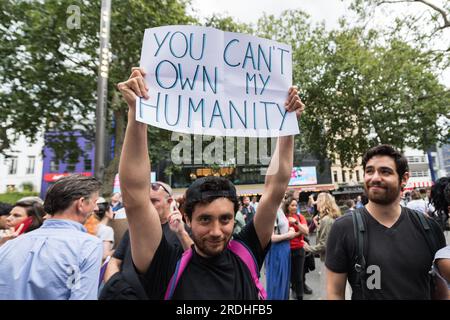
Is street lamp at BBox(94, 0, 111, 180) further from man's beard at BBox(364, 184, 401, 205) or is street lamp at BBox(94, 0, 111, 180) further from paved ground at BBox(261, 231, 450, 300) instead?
man's beard at BBox(364, 184, 401, 205)

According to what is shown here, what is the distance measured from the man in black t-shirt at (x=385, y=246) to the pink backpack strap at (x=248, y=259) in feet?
1.90

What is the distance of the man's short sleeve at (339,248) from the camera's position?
5.84 feet

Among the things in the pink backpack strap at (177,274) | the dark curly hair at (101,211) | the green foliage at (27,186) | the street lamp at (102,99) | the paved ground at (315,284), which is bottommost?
the paved ground at (315,284)

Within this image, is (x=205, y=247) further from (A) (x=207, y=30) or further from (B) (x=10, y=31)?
(B) (x=10, y=31)

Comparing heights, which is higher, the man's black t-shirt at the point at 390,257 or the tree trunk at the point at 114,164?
the tree trunk at the point at 114,164

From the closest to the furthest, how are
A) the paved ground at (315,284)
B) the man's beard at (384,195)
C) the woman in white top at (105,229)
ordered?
the man's beard at (384,195) → the woman in white top at (105,229) → the paved ground at (315,284)

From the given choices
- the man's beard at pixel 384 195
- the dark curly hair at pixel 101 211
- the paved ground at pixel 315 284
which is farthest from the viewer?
the paved ground at pixel 315 284

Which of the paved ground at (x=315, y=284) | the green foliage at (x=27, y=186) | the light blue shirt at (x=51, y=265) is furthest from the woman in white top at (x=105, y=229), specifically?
the green foliage at (x=27, y=186)

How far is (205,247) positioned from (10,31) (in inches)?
412

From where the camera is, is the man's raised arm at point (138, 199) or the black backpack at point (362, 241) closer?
the man's raised arm at point (138, 199)

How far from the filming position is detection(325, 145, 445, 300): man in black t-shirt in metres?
1.69

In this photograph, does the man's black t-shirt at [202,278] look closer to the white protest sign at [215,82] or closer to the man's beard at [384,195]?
the white protest sign at [215,82]

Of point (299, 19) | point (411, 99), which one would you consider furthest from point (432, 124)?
point (299, 19)
